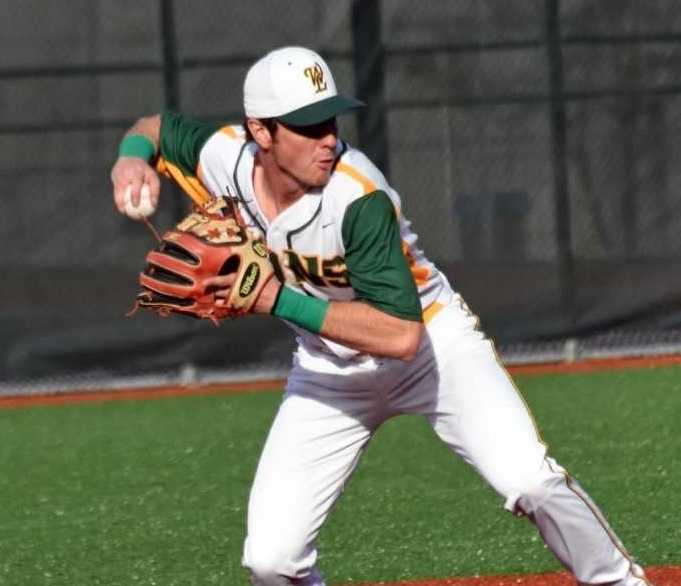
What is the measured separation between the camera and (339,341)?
171 inches

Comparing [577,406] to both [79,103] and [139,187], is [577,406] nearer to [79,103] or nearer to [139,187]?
[79,103]

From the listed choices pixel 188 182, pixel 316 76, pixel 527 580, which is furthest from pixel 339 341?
pixel 527 580

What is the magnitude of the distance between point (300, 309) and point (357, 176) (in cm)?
46

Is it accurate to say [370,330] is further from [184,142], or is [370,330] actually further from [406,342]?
[184,142]

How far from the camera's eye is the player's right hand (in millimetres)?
4500

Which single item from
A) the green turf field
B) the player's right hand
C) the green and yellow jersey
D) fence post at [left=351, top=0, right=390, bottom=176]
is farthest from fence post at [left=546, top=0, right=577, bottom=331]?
the player's right hand

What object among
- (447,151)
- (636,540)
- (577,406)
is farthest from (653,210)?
(636,540)

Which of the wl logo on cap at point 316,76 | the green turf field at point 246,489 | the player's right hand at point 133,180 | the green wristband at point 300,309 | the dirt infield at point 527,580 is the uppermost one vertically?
the wl logo on cap at point 316,76

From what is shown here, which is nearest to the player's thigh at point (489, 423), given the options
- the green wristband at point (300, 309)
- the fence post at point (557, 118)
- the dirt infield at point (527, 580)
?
the green wristband at point (300, 309)

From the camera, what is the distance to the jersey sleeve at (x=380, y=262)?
436 cm

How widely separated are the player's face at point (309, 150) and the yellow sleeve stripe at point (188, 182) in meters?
0.62

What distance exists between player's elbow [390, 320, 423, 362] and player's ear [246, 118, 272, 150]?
0.66m

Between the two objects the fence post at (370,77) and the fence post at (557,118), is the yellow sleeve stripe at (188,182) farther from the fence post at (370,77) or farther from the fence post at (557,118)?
the fence post at (557,118)

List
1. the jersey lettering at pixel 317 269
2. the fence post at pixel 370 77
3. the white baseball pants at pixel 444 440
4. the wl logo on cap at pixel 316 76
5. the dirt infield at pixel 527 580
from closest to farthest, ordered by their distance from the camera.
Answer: the white baseball pants at pixel 444 440, the wl logo on cap at pixel 316 76, the jersey lettering at pixel 317 269, the dirt infield at pixel 527 580, the fence post at pixel 370 77
